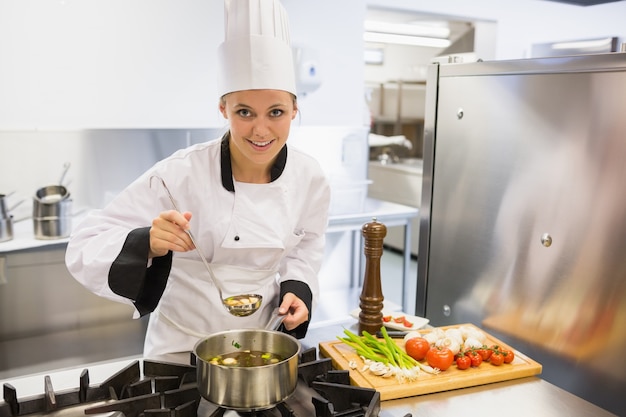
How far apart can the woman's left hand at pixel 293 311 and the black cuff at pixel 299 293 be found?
0.11ft

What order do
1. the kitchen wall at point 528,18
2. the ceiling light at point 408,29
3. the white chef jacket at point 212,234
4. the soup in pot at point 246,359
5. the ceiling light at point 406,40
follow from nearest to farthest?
the soup in pot at point 246,359, the white chef jacket at point 212,234, the kitchen wall at point 528,18, the ceiling light at point 408,29, the ceiling light at point 406,40

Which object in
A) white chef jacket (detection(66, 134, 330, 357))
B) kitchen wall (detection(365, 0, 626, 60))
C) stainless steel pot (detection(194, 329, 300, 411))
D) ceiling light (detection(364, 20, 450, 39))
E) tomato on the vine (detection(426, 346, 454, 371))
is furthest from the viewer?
ceiling light (detection(364, 20, 450, 39))

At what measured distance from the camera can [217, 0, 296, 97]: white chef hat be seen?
49.3 inches

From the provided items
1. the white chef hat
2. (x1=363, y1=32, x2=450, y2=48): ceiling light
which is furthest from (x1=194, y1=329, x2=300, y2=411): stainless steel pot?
(x1=363, y1=32, x2=450, y2=48): ceiling light

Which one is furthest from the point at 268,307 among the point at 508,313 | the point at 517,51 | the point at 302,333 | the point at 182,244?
the point at 517,51

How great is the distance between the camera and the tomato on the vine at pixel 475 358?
1221 mm

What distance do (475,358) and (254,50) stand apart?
85cm

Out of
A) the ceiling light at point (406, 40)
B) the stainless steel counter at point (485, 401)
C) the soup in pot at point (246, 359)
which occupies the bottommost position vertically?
the stainless steel counter at point (485, 401)

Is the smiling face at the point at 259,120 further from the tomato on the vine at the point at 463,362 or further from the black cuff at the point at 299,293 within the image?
the tomato on the vine at the point at 463,362

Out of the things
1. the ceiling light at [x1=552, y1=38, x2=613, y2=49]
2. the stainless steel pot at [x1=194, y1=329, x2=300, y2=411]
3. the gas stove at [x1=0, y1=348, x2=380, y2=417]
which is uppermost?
the ceiling light at [x1=552, y1=38, x2=613, y2=49]

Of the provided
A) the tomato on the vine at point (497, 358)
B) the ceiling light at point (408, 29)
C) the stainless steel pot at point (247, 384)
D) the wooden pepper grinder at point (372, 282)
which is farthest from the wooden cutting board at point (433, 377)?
the ceiling light at point (408, 29)

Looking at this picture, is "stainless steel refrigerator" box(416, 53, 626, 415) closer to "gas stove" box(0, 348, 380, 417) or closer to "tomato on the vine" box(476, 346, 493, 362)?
"tomato on the vine" box(476, 346, 493, 362)

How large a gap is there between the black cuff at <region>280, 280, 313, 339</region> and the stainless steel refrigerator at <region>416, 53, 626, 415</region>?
0.57 m

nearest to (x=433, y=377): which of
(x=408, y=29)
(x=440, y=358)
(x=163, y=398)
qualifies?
(x=440, y=358)
